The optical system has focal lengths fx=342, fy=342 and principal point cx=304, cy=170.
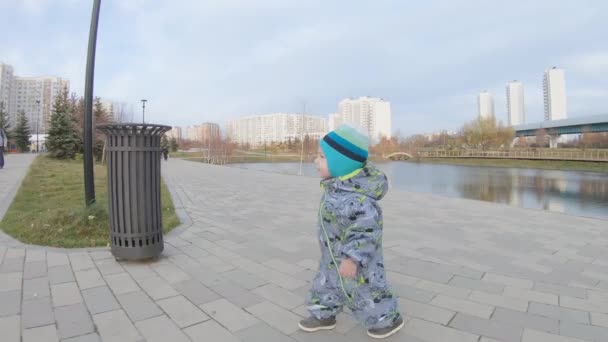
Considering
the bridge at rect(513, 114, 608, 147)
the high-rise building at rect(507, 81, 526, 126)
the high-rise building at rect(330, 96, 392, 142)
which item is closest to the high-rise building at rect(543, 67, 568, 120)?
the high-rise building at rect(507, 81, 526, 126)

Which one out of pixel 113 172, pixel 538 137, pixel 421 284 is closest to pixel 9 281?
pixel 113 172

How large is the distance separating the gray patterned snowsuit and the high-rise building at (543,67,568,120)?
337ft

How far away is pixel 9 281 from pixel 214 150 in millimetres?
44107

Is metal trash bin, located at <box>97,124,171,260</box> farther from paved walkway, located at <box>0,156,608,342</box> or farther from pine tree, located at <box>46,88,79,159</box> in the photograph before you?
pine tree, located at <box>46,88,79,159</box>

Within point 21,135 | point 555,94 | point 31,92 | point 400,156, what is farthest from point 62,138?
point 555,94

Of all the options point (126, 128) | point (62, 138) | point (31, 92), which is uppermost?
point (31, 92)

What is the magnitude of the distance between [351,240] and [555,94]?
343 ft

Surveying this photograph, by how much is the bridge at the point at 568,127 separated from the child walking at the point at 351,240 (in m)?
66.8

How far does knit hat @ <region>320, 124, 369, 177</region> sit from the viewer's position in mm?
1935

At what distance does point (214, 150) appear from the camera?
45.9 meters

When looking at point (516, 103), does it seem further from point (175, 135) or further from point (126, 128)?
point (126, 128)

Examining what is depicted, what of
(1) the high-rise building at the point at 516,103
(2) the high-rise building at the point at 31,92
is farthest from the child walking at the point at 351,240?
(1) the high-rise building at the point at 516,103

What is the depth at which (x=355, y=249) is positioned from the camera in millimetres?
1921

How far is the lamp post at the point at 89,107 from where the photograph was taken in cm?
472
